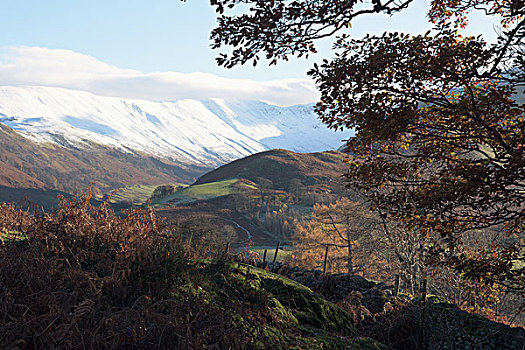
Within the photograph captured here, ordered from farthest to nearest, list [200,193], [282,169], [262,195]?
[282,169] < [200,193] < [262,195]

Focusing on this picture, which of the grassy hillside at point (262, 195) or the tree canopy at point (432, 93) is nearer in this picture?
the tree canopy at point (432, 93)

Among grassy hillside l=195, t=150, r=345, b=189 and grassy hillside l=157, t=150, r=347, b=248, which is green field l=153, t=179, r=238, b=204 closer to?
grassy hillside l=157, t=150, r=347, b=248

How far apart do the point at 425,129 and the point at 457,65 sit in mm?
1133

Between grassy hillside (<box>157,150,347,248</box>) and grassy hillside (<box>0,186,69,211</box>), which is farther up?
grassy hillside (<box>157,150,347,248</box>)

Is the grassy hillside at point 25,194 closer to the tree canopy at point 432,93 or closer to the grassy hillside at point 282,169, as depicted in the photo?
the grassy hillside at point 282,169

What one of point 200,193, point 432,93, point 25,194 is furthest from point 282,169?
point 432,93

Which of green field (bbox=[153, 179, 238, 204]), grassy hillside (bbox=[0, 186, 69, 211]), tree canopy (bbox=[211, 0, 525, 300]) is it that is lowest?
grassy hillside (bbox=[0, 186, 69, 211])

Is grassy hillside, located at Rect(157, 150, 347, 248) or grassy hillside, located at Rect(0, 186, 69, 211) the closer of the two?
grassy hillside, located at Rect(157, 150, 347, 248)

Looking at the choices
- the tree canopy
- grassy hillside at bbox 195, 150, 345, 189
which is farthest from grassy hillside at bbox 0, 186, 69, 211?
the tree canopy

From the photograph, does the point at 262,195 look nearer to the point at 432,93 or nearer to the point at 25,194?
the point at 432,93

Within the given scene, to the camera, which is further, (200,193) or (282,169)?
(282,169)

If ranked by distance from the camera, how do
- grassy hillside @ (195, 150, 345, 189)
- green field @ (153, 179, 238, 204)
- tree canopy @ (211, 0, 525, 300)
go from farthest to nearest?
grassy hillside @ (195, 150, 345, 189) < green field @ (153, 179, 238, 204) < tree canopy @ (211, 0, 525, 300)

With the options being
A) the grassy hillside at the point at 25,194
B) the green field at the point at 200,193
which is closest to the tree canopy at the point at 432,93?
the green field at the point at 200,193

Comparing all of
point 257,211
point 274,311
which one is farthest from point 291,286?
point 257,211
